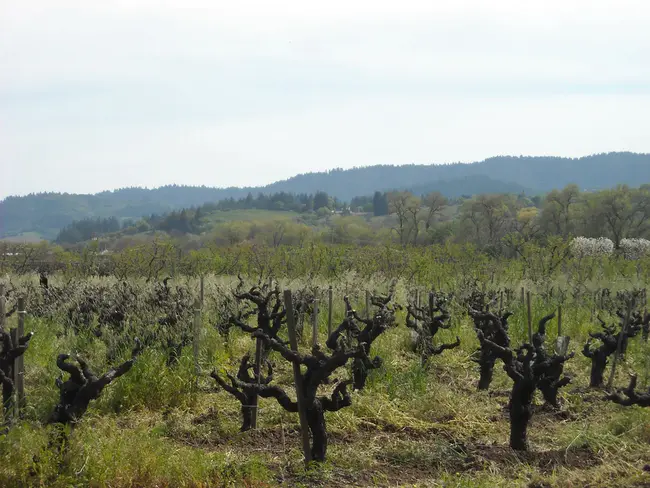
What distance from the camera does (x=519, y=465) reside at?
657cm

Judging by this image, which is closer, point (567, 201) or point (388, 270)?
point (388, 270)

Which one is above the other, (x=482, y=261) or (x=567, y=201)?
(x=567, y=201)

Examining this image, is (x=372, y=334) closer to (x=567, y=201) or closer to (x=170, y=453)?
(x=170, y=453)

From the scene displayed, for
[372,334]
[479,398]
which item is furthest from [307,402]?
[479,398]

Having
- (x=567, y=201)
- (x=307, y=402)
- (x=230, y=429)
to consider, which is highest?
(x=567, y=201)

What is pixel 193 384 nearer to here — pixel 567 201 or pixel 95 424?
pixel 95 424

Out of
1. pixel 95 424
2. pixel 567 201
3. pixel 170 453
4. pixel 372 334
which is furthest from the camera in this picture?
pixel 567 201

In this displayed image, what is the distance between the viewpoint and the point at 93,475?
569 centimetres

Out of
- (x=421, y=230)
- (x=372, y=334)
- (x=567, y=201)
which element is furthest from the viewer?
(x=421, y=230)

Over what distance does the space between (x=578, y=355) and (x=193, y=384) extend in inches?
308

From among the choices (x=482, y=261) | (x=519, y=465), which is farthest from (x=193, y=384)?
(x=482, y=261)

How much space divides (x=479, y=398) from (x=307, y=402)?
163 inches

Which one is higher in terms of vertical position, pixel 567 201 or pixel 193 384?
pixel 567 201

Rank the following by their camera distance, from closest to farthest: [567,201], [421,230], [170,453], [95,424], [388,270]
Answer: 1. [170,453]
2. [95,424]
3. [388,270]
4. [567,201]
5. [421,230]
